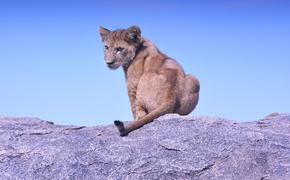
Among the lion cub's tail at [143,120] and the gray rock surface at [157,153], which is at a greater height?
the lion cub's tail at [143,120]

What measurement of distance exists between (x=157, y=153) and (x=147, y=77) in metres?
2.45

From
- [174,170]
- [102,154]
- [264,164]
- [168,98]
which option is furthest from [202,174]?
[168,98]

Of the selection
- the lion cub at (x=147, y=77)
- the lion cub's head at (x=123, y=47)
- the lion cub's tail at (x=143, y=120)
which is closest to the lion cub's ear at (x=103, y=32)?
the lion cub at (x=147, y=77)

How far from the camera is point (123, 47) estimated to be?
1170cm

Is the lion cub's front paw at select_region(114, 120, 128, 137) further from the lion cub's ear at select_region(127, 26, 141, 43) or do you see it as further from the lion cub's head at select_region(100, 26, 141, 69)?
the lion cub's ear at select_region(127, 26, 141, 43)

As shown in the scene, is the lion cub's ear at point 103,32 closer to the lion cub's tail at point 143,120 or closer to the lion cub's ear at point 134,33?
the lion cub's ear at point 134,33

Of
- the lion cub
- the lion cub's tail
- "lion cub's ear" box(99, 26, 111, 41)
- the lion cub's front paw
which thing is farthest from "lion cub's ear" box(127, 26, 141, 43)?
the lion cub's front paw

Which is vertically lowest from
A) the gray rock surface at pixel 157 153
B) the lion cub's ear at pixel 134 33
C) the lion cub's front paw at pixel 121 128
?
the gray rock surface at pixel 157 153

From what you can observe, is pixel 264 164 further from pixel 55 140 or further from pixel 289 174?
pixel 55 140

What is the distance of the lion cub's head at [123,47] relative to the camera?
1169 cm

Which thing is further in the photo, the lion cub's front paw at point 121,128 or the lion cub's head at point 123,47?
the lion cub's head at point 123,47

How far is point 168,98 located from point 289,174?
298 cm

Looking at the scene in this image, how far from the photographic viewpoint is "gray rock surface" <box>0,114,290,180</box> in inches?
341

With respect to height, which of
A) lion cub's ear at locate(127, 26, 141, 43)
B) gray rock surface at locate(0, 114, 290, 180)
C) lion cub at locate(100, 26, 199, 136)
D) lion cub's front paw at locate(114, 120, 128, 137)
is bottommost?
gray rock surface at locate(0, 114, 290, 180)
